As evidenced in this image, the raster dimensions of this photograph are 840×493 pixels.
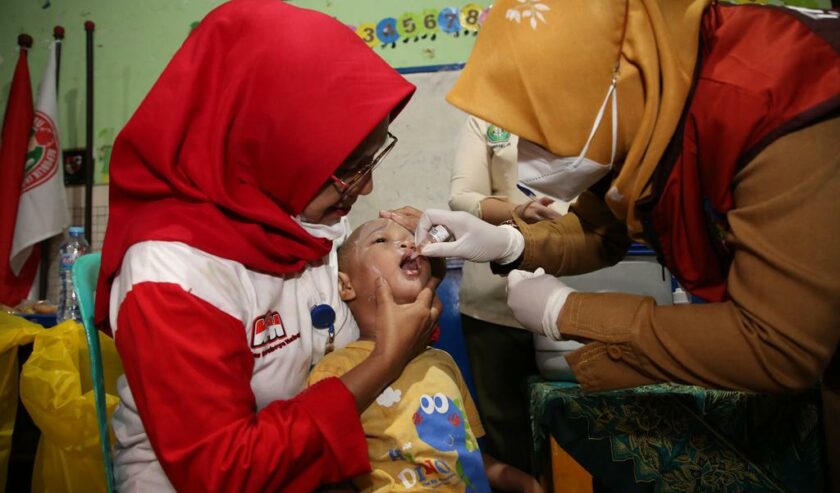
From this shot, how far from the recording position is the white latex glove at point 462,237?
5.57ft

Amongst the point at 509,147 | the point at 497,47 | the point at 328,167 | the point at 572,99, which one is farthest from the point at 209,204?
the point at 509,147

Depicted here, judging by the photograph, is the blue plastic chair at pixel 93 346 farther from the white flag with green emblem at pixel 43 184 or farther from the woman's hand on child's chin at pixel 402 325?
the white flag with green emblem at pixel 43 184

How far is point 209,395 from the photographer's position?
43.4 inches

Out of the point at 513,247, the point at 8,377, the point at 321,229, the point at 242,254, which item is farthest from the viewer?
the point at 8,377

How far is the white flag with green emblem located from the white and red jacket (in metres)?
2.69

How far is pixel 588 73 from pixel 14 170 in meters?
3.62

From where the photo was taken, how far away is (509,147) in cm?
253

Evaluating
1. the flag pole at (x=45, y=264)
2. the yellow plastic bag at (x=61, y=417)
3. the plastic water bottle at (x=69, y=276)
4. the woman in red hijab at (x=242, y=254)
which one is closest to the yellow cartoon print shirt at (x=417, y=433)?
the woman in red hijab at (x=242, y=254)

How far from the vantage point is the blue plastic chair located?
54.7 inches

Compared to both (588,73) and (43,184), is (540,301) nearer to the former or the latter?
(588,73)

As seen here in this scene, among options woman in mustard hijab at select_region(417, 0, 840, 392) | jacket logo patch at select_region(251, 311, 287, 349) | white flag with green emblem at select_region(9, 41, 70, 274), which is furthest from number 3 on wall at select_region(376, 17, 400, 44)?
jacket logo patch at select_region(251, 311, 287, 349)

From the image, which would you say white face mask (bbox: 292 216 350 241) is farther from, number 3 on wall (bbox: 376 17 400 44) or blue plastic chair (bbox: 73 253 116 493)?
number 3 on wall (bbox: 376 17 400 44)

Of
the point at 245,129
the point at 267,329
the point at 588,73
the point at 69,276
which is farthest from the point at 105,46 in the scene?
the point at 588,73

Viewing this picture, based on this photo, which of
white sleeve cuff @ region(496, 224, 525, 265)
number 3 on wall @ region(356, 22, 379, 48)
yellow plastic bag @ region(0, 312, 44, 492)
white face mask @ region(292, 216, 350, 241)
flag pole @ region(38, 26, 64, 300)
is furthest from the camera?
flag pole @ region(38, 26, 64, 300)
